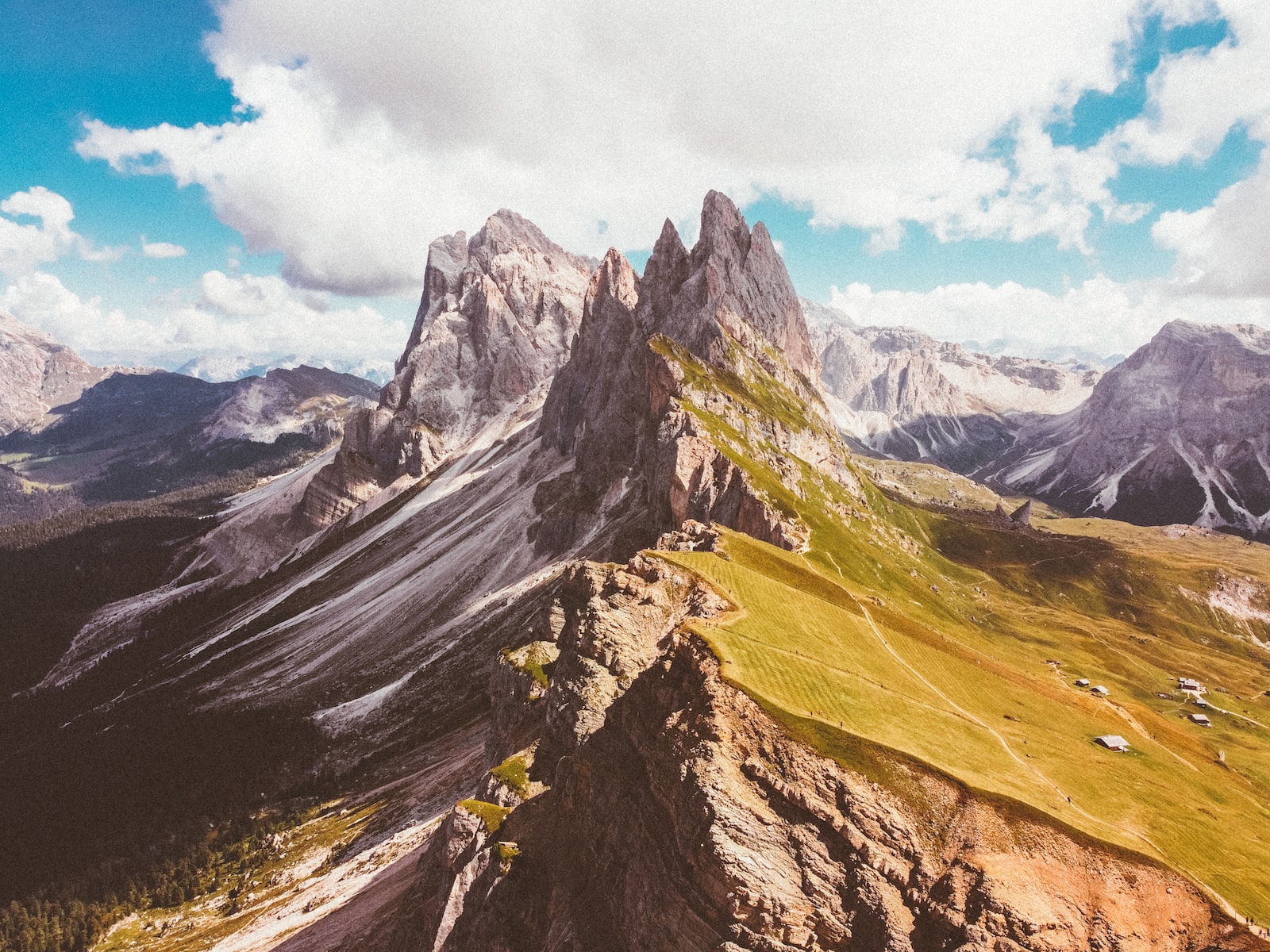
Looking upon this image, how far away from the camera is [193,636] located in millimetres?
173125

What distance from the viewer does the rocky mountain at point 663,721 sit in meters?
22.8

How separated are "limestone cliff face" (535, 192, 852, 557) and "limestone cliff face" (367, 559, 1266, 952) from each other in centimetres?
5472

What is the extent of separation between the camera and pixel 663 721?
91.7 ft

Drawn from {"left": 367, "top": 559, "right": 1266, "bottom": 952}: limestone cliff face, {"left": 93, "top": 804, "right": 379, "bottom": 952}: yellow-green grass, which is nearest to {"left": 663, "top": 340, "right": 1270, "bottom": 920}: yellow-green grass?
{"left": 367, "top": 559, "right": 1266, "bottom": 952}: limestone cliff face

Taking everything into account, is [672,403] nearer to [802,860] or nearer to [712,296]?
[712,296]

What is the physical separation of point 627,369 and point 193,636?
154 m

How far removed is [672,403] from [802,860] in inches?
3273

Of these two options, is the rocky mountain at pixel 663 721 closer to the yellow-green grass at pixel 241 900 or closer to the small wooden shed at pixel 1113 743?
the yellow-green grass at pixel 241 900

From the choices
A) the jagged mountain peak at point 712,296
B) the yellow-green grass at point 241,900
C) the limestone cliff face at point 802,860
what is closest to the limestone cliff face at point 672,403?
the jagged mountain peak at point 712,296

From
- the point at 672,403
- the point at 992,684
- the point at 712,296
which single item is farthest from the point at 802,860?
the point at 712,296

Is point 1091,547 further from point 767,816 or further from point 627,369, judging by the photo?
point 767,816

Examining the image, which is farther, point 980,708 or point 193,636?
point 193,636

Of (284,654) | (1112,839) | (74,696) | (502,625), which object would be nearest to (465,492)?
(284,654)

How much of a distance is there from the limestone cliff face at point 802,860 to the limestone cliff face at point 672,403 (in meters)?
54.7
